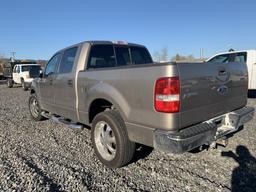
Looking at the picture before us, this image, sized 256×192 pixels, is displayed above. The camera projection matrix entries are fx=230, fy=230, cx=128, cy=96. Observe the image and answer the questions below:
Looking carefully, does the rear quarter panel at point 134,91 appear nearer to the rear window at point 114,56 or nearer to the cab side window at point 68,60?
the rear window at point 114,56

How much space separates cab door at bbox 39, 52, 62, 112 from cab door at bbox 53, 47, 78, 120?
222 millimetres

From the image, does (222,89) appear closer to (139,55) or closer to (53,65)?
(139,55)

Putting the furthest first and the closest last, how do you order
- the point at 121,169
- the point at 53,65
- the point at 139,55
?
the point at 53,65, the point at 139,55, the point at 121,169

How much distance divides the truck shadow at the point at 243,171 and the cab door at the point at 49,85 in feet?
12.4

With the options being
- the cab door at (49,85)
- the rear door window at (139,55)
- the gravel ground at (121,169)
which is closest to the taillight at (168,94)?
the gravel ground at (121,169)

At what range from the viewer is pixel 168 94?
103 inches

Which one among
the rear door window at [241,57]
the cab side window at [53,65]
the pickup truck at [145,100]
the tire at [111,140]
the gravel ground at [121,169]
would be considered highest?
the rear door window at [241,57]

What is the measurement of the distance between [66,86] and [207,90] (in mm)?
2712

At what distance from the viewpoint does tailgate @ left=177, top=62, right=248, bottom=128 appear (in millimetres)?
2721

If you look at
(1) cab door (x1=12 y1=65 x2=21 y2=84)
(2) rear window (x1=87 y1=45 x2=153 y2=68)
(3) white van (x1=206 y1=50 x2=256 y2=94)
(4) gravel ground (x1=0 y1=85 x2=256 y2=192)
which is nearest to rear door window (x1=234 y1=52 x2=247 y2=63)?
(3) white van (x1=206 y1=50 x2=256 y2=94)

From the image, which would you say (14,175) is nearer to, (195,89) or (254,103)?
(195,89)

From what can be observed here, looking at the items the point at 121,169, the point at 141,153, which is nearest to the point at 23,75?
the point at 141,153

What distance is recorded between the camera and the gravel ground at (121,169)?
3.01 meters

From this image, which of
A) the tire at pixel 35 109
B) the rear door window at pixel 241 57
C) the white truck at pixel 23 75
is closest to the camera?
the tire at pixel 35 109
